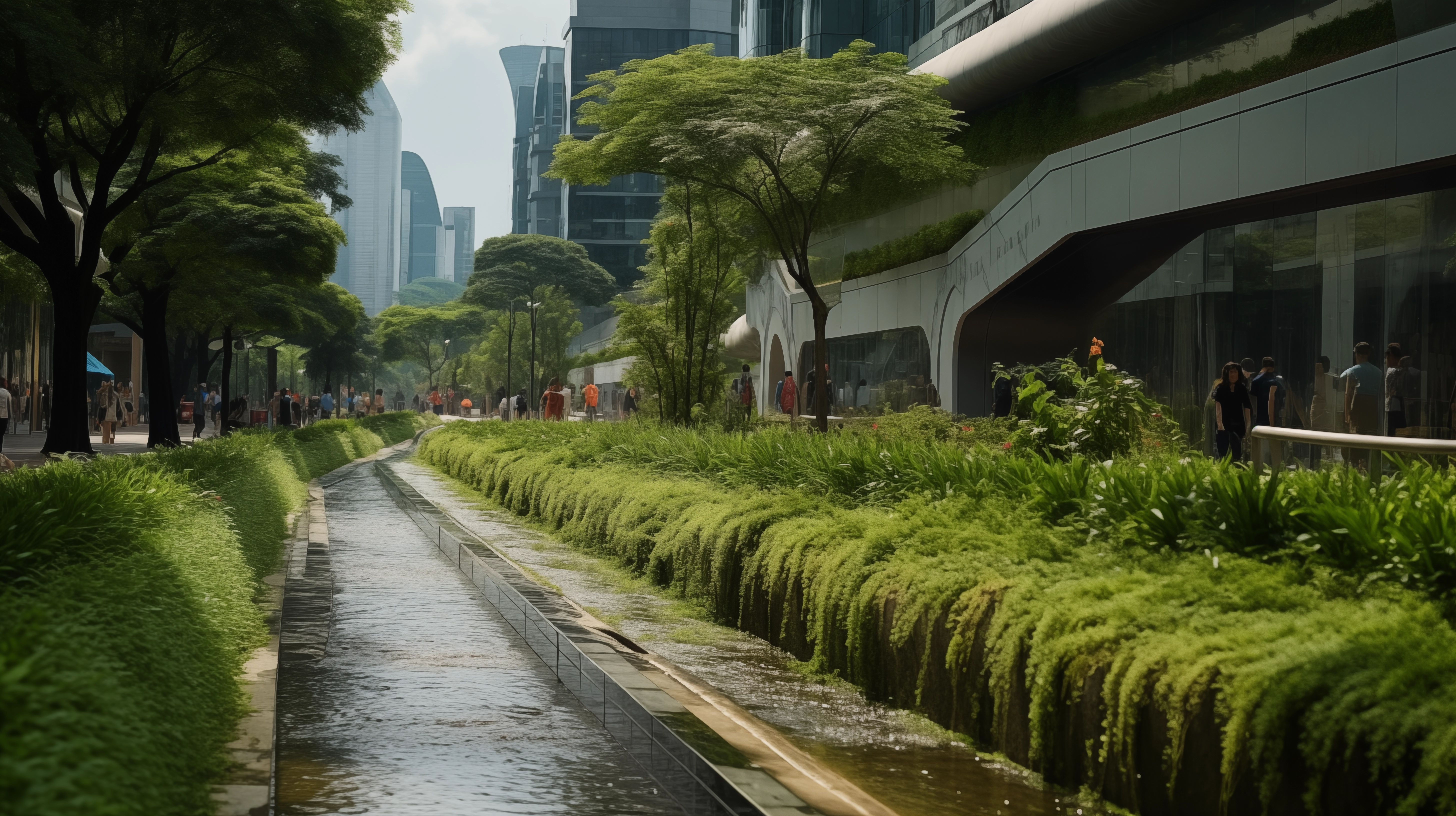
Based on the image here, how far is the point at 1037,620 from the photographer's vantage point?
5477 millimetres

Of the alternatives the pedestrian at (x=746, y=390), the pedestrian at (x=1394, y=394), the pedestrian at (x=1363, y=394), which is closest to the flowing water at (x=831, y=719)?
the pedestrian at (x=1363, y=394)

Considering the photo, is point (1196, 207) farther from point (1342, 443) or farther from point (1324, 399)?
point (1342, 443)

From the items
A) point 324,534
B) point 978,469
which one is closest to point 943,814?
point 978,469

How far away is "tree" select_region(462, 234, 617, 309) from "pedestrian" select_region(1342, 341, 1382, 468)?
83541 millimetres

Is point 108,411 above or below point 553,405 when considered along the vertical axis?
below

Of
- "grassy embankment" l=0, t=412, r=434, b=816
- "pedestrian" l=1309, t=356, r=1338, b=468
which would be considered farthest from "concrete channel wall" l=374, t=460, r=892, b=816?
"pedestrian" l=1309, t=356, r=1338, b=468

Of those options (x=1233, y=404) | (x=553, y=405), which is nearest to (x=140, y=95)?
(x=1233, y=404)

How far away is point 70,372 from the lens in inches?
811

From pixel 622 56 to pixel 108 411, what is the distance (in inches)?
4073

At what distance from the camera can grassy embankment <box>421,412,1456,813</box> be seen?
396cm

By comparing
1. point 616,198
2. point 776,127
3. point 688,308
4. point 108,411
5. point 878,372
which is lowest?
point 108,411

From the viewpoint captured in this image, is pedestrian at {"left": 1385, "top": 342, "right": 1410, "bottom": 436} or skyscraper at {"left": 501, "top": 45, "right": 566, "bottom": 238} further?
skyscraper at {"left": 501, "top": 45, "right": 566, "bottom": 238}

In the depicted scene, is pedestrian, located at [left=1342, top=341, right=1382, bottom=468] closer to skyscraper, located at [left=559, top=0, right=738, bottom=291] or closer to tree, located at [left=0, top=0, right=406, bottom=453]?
tree, located at [left=0, top=0, right=406, bottom=453]

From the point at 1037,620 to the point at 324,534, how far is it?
9.63 metres
